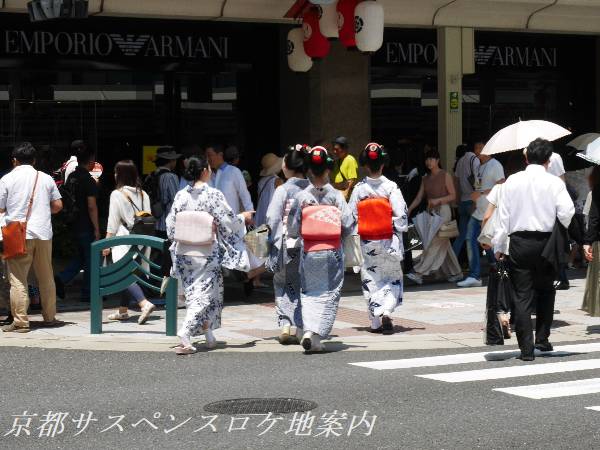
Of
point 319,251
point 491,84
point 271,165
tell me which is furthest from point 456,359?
point 491,84

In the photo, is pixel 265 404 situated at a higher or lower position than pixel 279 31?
lower

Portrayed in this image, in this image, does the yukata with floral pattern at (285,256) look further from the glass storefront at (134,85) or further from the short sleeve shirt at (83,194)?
the glass storefront at (134,85)

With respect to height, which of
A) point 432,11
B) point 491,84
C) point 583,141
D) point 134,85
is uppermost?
point 432,11

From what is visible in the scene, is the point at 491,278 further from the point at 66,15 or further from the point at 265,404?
the point at 66,15

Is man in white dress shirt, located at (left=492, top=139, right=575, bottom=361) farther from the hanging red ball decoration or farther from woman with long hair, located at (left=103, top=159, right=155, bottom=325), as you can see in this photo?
the hanging red ball decoration

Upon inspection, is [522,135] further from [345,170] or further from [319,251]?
[345,170]

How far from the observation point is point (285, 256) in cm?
1175

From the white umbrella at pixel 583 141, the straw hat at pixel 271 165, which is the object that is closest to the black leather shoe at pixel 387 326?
the straw hat at pixel 271 165

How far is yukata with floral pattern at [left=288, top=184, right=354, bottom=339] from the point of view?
11.3 metres

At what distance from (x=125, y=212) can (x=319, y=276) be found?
10.2 ft

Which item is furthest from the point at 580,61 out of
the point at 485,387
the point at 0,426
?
the point at 0,426

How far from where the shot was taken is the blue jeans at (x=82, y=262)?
14.8 metres

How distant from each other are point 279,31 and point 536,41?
553 cm

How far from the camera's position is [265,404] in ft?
29.1
